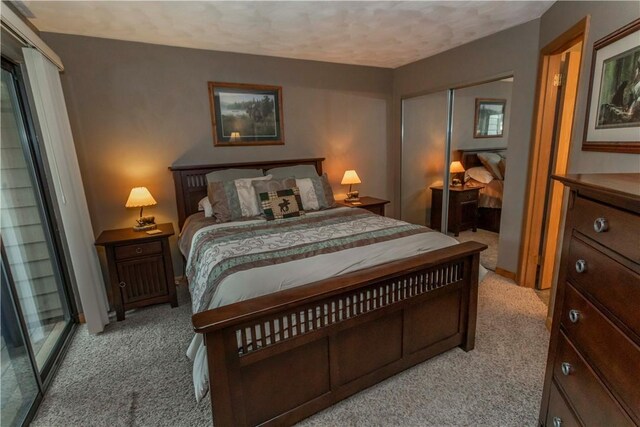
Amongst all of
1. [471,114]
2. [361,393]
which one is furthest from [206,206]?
[471,114]

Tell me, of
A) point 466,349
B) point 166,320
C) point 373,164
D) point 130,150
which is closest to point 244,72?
point 130,150

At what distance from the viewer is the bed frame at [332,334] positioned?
134 centimetres

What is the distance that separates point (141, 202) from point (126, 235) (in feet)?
1.02

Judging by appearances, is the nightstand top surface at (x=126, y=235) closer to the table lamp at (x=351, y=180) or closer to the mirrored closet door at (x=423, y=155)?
the table lamp at (x=351, y=180)

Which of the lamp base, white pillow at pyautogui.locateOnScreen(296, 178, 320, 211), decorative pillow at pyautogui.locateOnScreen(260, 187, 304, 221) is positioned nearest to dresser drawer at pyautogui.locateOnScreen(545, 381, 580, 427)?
decorative pillow at pyautogui.locateOnScreen(260, 187, 304, 221)

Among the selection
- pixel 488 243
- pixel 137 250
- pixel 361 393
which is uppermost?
pixel 137 250

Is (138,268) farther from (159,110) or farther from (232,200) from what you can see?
(159,110)

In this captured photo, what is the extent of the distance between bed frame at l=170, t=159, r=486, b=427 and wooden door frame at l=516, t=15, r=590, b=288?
4.22ft

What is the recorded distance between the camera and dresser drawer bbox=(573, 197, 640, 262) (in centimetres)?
83

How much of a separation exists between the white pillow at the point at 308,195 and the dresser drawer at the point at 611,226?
2.22 meters

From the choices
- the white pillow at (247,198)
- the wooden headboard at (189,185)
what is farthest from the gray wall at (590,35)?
the wooden headboard at (189,185)

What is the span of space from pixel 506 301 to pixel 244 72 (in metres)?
3.37

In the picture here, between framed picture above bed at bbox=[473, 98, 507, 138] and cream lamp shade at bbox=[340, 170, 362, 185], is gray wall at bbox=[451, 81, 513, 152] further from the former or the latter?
cream lamp shade at bbox=[340, 170, 362, 185]

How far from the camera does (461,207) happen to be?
12.3 ft
